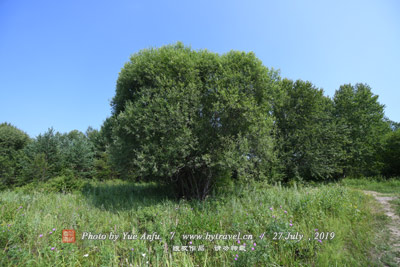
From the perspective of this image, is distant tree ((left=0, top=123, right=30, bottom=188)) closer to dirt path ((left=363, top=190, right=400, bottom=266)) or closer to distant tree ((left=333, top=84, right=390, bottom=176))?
dirt path ((left=363, top=190, right=400, bottom=266))

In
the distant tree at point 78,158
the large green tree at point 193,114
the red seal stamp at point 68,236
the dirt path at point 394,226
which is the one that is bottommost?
the red seal stamp at point 68,236

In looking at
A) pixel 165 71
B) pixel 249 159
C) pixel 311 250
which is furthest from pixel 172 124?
pixel 311 250

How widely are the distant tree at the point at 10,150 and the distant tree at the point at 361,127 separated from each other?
112 ft

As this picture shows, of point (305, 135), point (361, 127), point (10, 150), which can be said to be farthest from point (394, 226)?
point (10, 150)

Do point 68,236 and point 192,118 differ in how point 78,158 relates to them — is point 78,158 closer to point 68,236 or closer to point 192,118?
point 68,236

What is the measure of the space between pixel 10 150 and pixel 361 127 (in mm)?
43550

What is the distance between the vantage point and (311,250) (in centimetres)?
337

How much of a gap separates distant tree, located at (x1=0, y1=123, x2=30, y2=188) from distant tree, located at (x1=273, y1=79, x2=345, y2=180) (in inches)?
1044

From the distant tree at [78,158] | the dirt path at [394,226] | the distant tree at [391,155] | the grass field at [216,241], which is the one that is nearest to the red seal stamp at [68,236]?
the grass field at [216,241]

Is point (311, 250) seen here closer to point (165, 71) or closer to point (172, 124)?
point (172, 124)

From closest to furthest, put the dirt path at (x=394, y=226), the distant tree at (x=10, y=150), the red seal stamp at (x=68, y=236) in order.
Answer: the dirt path at (x=394, y=226) → the red seal stamp at (x=68, y=236) → the distant tree at (x=10, y=150)

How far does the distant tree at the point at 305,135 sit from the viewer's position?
48.4 ft

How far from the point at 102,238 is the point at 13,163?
890 inches

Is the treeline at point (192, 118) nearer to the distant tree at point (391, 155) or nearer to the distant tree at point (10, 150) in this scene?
the distant tree at point (10, 150)
